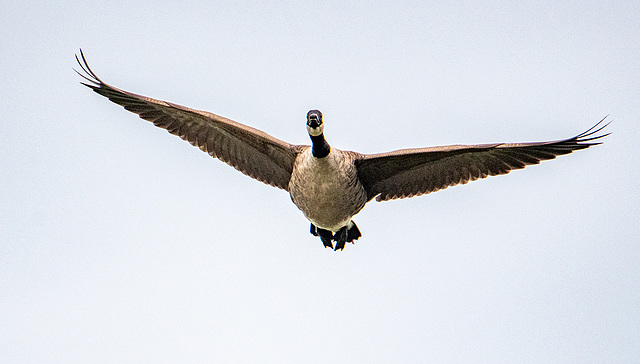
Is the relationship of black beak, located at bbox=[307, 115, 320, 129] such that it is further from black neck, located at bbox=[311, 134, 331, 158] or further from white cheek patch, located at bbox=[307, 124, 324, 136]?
black neck, located at bbox=[311, 134, 331, 158]

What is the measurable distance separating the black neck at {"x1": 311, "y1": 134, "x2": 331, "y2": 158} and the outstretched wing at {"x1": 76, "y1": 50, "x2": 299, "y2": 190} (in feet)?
3.47

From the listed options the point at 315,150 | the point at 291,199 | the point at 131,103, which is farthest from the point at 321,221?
the point at 131,103

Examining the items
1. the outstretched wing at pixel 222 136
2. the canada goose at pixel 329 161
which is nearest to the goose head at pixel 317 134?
the canada goose at pixel 329 161

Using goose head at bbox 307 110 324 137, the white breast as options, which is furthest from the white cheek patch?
the white breast

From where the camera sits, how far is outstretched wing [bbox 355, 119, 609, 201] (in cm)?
1442

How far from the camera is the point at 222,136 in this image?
15.6m

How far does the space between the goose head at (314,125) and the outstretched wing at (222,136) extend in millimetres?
1156

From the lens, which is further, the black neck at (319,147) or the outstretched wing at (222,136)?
the outstretched wing at (222,136)

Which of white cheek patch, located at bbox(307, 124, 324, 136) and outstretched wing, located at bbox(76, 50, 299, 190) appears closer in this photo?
white cheek patch, located at bbox(307, 124, 324, 136)

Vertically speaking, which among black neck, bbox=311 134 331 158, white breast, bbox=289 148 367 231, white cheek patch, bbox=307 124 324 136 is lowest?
white breast, bbox=289 148 367 231

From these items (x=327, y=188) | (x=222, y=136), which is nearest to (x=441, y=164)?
(x=327, y=188)

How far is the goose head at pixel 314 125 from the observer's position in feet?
45.1

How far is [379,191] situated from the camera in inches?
622

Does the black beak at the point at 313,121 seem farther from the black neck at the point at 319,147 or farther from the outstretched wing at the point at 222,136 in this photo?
the outstretched wing at the point at 222,136
